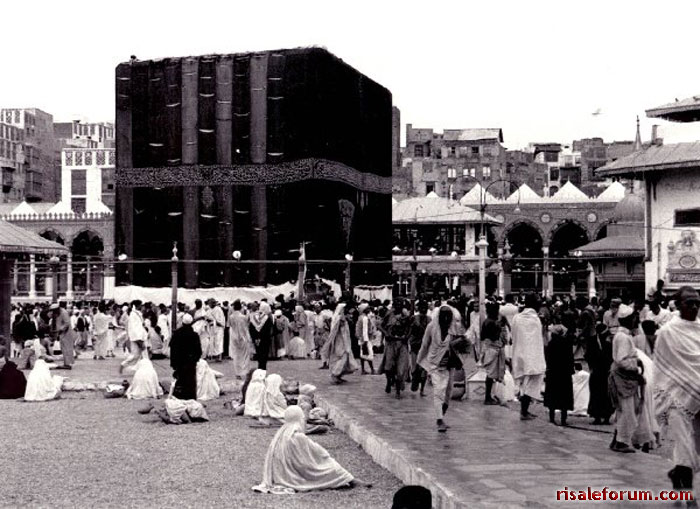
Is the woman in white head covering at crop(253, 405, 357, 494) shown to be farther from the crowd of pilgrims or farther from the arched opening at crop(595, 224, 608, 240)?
the arched opening at crop(595, 224, 608, 240)

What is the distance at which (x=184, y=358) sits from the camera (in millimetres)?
12156

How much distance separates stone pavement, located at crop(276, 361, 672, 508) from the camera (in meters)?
6.73

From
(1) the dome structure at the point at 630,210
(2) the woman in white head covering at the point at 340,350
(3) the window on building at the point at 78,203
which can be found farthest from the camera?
(3) the window on building at the point at 78,203

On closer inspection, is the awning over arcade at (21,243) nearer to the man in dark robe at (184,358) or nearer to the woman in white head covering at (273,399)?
the man in dark robe at (184,358)

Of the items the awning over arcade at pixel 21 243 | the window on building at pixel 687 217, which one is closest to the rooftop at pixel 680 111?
the window on building at pixel 687 217

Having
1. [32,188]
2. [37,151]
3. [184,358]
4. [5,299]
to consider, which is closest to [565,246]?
[5,299]

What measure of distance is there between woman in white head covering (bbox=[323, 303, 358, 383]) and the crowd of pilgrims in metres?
0.02

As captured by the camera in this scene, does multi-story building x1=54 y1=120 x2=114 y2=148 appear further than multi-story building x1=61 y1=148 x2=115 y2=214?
Yes

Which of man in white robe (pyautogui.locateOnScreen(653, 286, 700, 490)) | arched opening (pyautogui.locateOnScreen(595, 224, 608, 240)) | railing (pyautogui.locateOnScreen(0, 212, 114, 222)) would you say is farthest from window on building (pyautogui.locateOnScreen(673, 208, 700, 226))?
railing (pyautogui.locateOnScreen(0, 212, 114, 222))

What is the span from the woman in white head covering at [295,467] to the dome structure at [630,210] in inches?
1256

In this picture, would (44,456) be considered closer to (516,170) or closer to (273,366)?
(273,366)

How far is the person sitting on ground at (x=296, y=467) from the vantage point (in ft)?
25.5

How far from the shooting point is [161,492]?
7.74 meters

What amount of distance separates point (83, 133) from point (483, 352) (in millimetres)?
73653
